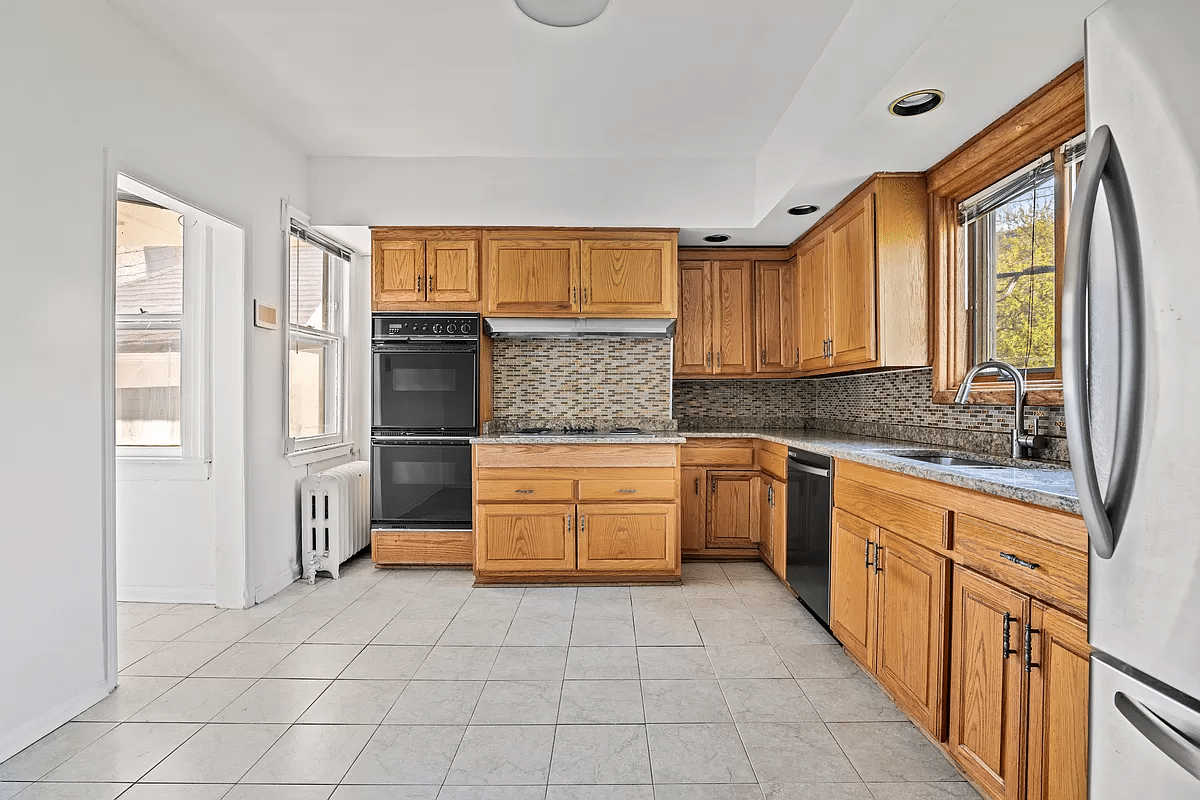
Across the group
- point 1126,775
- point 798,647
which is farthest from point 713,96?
point 1126,775

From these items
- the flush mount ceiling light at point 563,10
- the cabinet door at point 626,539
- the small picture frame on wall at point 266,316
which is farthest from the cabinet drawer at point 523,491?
the flush mount ceiling light at point 563,10

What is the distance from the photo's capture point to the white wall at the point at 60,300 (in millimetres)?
1884

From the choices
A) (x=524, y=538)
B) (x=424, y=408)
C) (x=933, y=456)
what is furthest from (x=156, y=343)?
(x=933, y=456)

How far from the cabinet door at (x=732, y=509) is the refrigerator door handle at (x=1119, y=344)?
122 inches

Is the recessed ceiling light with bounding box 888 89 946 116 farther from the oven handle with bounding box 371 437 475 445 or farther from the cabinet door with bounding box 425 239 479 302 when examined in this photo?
the oven handle with bounding box 371 437 475 445

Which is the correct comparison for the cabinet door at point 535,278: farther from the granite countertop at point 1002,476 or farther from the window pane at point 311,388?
the granite countertop at point 1002,476

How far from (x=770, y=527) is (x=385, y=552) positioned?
2.44 metres

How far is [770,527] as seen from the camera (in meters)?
3.77

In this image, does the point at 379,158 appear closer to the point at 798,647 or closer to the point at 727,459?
the point at 727,459

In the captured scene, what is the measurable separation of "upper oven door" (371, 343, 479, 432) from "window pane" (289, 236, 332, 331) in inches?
22.3

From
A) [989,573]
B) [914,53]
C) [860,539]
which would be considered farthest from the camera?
[860,539]

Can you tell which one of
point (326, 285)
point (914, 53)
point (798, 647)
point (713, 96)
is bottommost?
point (798, 647)

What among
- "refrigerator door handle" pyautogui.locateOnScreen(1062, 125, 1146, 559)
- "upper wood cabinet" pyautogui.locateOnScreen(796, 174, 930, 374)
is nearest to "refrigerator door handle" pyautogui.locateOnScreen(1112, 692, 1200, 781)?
"refrigerator door handle" pyautogui.locateOnScreen(1062, 125, 1146, 559)

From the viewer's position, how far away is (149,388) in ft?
10.9
